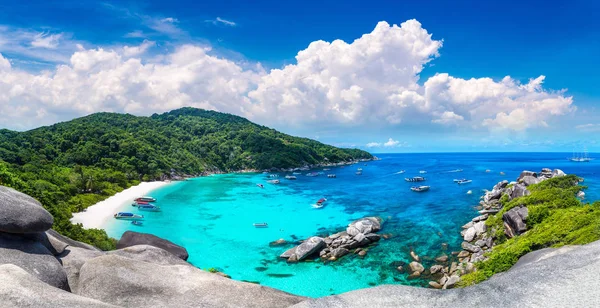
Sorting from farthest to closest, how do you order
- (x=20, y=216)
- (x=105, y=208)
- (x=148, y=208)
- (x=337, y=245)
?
(x=148, y=208) < (x=105, y=208) < (x=337, y=245) < (x=20, y=216)

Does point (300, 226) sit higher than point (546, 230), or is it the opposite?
point (546, 230)

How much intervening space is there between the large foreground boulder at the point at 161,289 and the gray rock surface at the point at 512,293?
98.8 inches

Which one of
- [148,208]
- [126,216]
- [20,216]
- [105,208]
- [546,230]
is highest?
[20,216]

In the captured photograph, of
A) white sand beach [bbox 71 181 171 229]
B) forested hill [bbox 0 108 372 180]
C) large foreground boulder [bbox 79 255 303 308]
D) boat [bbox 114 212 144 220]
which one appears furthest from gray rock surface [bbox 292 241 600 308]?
forested hill [bbox 0 108 372 180]

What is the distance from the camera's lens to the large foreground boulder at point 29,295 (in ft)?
21.4

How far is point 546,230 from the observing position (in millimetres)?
22047

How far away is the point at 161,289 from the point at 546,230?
1011 inches

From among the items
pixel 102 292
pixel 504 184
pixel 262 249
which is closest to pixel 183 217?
pixel 262 249

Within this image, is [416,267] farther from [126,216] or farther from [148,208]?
[148,208]

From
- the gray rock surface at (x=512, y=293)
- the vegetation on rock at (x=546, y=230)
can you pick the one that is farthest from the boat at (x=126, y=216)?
the gray rock surface at (x=512, y=293)

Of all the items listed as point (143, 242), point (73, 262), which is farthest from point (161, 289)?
point (143, 242)

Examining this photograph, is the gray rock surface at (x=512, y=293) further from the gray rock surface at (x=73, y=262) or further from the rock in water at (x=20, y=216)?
the rock in water at (x=20, y=216)

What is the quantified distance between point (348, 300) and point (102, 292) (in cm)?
734

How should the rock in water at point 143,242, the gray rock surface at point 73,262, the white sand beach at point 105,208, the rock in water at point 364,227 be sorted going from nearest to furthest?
the gray rock surface at point 73,262 < the rock in water at point 143,242 < the rock in water at point 364,227 < the white sand beach at point 105,208
